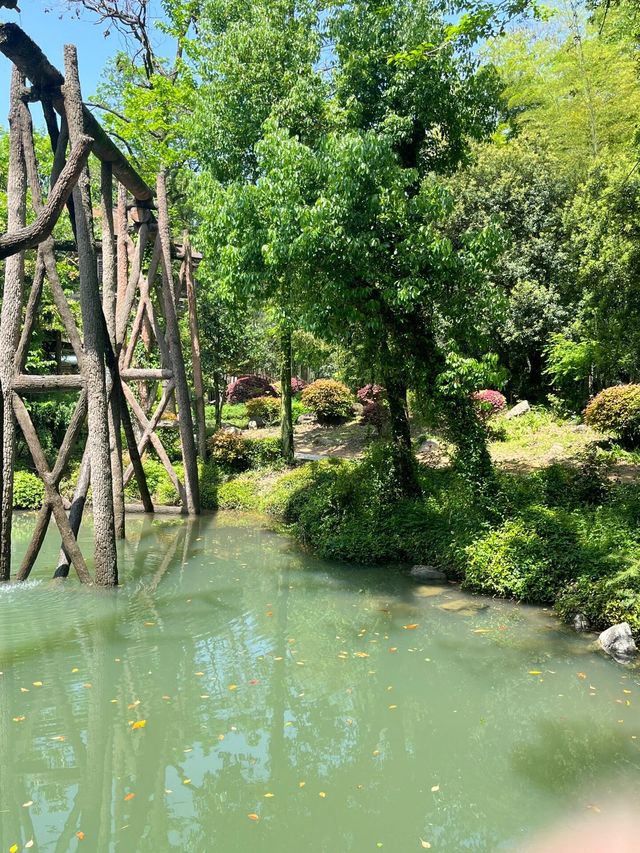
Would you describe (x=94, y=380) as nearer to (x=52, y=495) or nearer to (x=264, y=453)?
(x=52, y=495)

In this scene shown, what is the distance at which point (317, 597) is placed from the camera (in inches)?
321

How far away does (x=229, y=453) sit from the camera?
1475cm

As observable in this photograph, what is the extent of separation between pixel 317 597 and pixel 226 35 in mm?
9527

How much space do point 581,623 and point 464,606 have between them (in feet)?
4.35

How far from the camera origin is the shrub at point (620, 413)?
1266 centimetres

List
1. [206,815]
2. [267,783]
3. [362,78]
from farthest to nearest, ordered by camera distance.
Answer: [362,78] < [267,783] < [206,815]

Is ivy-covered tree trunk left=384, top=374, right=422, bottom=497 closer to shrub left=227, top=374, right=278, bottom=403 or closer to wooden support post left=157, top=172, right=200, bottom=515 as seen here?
wooden support post left=157, top=172, right=200, bottom=515

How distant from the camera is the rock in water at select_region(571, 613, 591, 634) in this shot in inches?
273

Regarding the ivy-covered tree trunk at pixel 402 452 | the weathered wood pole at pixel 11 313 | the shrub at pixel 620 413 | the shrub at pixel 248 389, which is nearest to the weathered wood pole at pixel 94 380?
the weathered wood pole at pixel 11 313

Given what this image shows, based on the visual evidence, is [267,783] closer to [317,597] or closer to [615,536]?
[317,597]

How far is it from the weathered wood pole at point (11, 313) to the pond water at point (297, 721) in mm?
926

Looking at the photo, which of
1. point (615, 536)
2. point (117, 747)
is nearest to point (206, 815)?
point (117, 747)

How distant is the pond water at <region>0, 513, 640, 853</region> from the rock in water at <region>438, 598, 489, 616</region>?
1.4 inches

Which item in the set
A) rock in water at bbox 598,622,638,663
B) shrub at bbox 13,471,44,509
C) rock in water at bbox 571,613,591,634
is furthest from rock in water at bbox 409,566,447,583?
shrub at bbox 13,471,44,509
